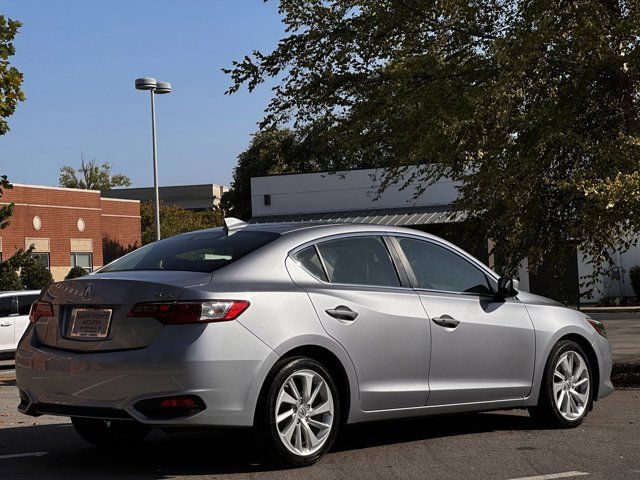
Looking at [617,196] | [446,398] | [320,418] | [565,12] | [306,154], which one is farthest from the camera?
[306,154]

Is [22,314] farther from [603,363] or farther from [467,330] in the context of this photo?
[467,330]

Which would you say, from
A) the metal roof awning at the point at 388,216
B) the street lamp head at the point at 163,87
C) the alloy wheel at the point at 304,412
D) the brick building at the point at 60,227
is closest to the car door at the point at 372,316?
the alloy wheel at the point at 304,412

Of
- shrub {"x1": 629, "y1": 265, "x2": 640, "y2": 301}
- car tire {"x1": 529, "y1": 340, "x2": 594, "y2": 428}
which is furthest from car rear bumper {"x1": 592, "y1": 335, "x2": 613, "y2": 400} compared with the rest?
shrub {"x1": 629, "y1": 265, "x2": 640, "y2": 301}

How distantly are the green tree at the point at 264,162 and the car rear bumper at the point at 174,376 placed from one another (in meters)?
60.0

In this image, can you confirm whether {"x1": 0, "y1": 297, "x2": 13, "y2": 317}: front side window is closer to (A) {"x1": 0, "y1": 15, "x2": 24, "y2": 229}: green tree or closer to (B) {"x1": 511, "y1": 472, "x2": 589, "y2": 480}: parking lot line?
(A) {"x1": 0, "y1": 15, "x2": 24, "y2": 229}: green tree

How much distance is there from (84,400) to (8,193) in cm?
4050

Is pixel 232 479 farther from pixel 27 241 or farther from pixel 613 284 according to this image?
pixel 27 241

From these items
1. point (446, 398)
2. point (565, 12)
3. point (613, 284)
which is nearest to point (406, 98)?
point (565, 12)

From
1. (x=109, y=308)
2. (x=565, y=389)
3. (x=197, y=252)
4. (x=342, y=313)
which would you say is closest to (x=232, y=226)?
(x=197, y=252)

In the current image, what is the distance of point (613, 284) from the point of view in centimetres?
4016

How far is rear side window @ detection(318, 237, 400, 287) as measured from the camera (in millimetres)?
7578

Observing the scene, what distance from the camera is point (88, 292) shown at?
6.86m

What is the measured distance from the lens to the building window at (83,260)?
5003cm

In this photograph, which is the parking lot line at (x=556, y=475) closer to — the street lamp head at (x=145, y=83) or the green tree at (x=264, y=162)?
the street lamp head at (x=145, y=83)
